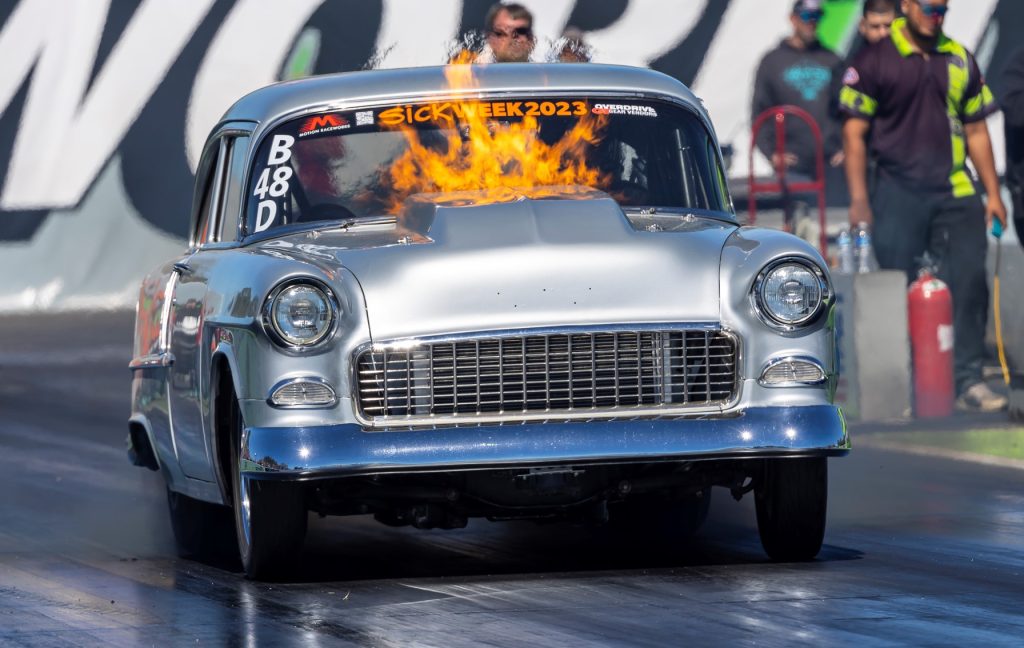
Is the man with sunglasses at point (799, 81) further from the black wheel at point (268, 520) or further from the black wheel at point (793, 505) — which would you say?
the black wheel at point (268, 520)

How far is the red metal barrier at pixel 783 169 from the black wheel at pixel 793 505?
8476mm

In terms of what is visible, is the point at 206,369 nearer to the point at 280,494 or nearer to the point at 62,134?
the point at 280,494

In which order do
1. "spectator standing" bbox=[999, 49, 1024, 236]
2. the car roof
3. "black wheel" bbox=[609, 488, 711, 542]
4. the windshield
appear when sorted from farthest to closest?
1. "spectator standing" bbox=[999, 49, 1024, 236]
2. "black wheel" bbox=[609, 488, 711, 542]
3. the car roof
4. the windshield

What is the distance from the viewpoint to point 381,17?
18656 millimetres

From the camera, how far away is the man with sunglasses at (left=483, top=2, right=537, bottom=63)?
1012 centimetres

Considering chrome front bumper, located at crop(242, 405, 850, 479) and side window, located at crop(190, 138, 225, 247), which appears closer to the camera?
chrome front bumper, located at crop(242, 405, 850, 479)

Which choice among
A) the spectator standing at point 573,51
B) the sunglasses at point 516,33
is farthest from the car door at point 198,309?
the sunglasses at point 516,33

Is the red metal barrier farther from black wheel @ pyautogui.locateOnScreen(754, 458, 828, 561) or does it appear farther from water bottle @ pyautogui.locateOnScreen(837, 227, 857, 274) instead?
black wheel @ pyautogui.locateOnScreen(754, 458, 828, 561)

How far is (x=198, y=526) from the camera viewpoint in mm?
8625

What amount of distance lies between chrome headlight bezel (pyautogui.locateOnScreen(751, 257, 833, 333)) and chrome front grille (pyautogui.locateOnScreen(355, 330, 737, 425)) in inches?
5.4

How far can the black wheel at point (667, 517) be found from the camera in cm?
845

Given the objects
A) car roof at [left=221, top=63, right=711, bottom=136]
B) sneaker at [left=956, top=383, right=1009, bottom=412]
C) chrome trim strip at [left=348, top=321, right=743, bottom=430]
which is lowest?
sneaker at [left=956, top=383, right=1009, bottom=412]

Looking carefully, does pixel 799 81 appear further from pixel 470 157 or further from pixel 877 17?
pixel 470 157

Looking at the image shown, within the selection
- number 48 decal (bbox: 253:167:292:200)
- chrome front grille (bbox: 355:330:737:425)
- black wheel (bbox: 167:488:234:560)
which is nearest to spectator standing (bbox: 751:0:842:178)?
black wheel (bbox: 167:488:234:560)
